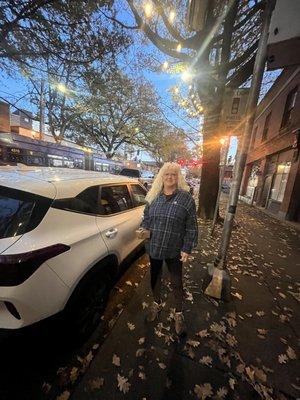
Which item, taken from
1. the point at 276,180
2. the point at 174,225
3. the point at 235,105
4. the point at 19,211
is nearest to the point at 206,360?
the point at 174,225

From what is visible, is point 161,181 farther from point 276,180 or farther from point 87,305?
point 276,180

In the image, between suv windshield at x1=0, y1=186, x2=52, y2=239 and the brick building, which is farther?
the brick building

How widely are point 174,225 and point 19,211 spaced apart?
156 centimetres

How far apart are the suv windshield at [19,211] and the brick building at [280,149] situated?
12.2m

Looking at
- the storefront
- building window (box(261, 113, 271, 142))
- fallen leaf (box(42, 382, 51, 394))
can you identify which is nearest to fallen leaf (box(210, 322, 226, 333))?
fallen leaf (box(42, 382, 51, 394))

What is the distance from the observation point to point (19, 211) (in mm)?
1993

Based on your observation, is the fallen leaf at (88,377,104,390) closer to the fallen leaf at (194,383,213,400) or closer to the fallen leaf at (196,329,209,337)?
the fallen leaf at (194,383,213,400)

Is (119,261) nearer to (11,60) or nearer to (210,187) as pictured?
(210,187)

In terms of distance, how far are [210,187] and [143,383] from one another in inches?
294

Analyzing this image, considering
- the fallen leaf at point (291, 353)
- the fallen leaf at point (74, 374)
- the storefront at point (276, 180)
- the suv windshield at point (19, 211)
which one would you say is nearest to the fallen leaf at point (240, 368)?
the fallen leaf at point (291, 353)

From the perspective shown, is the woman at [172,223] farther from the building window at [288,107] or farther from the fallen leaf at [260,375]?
the building window at [288,107]

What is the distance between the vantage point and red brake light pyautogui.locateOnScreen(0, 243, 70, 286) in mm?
1714

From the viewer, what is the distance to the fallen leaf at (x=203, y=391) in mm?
2102

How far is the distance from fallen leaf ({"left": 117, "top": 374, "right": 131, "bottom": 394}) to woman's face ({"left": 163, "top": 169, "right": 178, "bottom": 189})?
1.99 metres
